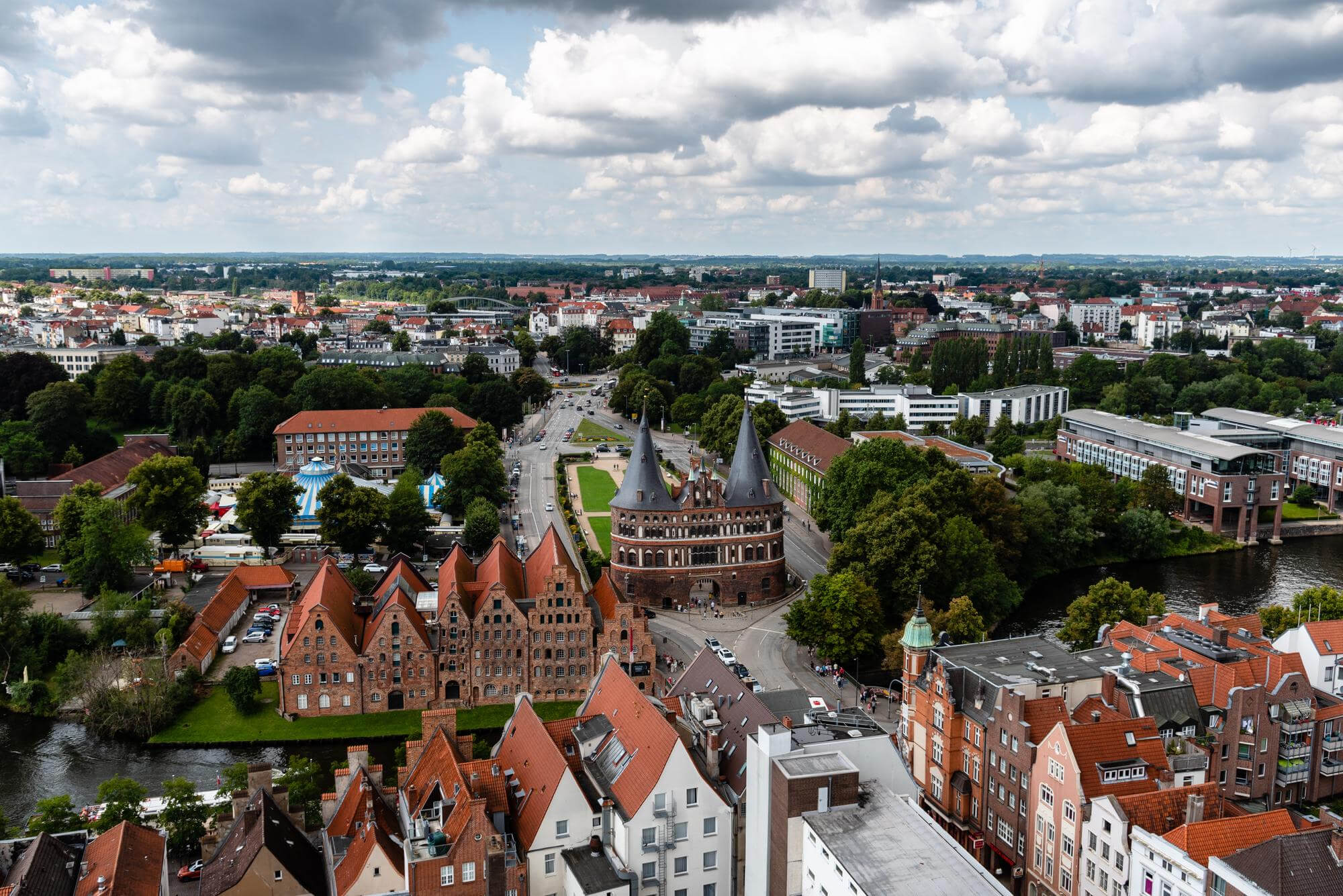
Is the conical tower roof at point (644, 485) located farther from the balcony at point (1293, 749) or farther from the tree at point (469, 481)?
the balcony at point (1293, 749)

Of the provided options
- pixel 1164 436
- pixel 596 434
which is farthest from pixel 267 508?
pixel 1164 436

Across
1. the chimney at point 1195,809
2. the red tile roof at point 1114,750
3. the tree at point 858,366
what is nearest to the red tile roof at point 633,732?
the red tile roof at point 1114,750

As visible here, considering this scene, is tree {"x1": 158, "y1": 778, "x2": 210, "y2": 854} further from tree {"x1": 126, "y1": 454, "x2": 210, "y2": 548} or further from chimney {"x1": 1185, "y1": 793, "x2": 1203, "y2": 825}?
tree {"x1": 126, "y1": 454, "x2": 210, "y2": 548}

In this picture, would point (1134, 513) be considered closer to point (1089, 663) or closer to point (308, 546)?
point (1089, 663)

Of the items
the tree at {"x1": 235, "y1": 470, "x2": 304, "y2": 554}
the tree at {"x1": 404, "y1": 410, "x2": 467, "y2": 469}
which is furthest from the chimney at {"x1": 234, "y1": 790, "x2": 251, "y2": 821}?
the tree at {"x1": 404, "y1": 410, "x2": 467, "y2": 469}

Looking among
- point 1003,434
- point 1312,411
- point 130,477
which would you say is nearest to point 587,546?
point 130,477

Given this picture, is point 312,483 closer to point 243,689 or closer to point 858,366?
point 243,689
